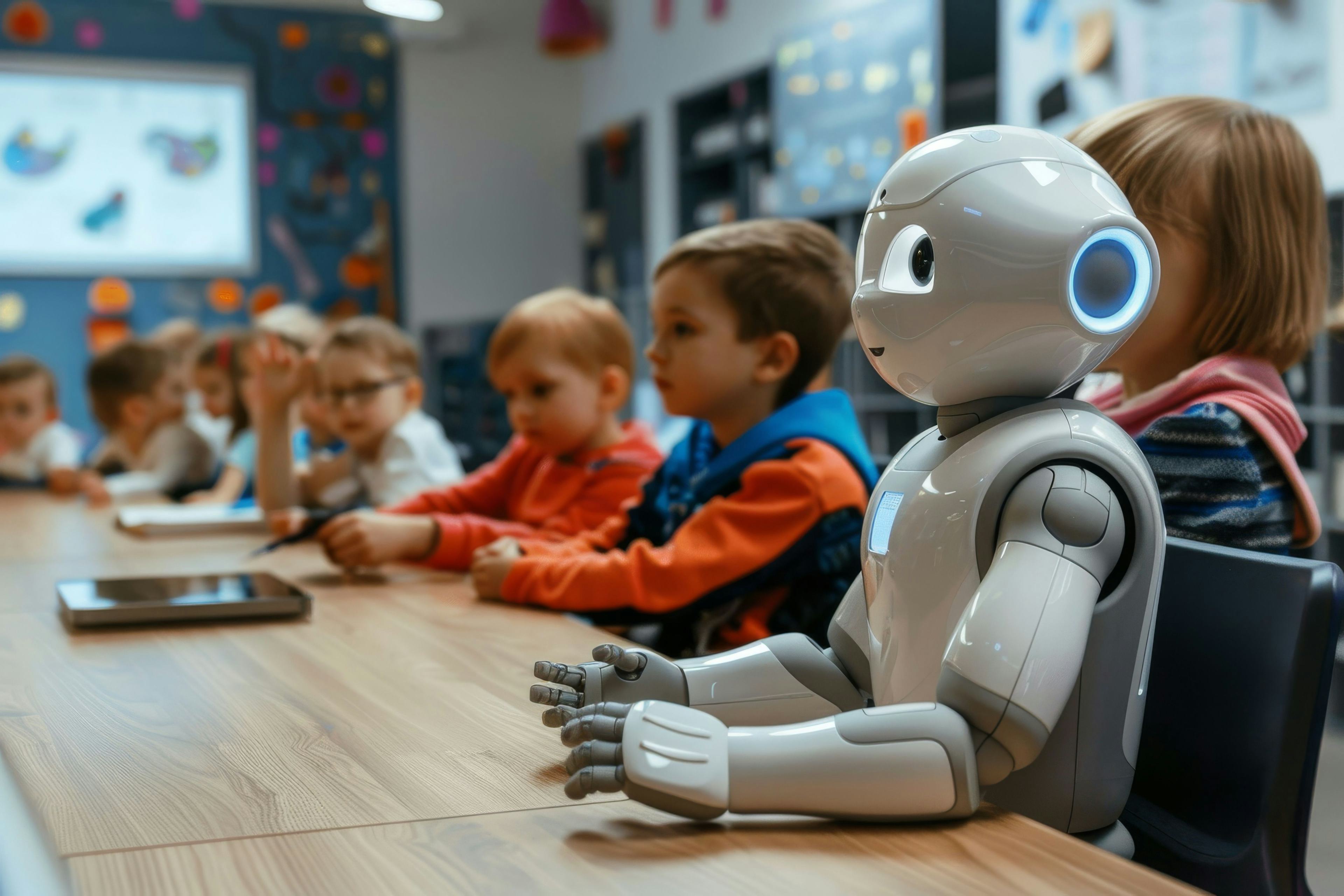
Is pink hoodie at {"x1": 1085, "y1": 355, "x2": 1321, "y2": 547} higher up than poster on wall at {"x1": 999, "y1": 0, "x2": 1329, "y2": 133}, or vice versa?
poster on wall at {"x1": 999, "y1": 0, "x2": 1329, "y2": 133}

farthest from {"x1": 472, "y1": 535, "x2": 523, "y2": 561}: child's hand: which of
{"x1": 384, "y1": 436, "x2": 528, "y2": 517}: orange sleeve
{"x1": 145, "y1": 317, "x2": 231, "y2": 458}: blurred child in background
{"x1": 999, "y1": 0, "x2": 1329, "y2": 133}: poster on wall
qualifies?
{"x1": 999, "y1": 0, "x2": 1329, "y2": 133}: poster on wall

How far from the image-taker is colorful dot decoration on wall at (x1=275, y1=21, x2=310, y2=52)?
239 inches

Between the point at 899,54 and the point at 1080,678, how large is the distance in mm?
3893

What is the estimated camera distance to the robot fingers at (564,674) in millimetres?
711

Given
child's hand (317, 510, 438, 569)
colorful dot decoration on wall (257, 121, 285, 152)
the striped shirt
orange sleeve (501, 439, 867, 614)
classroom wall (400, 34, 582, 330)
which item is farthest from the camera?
classroom wall (400, 34, 582, 330)

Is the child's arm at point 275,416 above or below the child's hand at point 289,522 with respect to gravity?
above

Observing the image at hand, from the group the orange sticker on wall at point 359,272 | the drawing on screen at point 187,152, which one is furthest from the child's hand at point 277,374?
the orange sticker on wall at point 359,272

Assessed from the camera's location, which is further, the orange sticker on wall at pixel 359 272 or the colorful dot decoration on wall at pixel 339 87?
the orange sticker on wall at pixel 359 272

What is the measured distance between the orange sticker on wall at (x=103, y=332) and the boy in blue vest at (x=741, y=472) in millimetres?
5144

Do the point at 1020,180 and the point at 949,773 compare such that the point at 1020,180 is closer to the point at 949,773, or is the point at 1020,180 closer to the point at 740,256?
the point at 949,773

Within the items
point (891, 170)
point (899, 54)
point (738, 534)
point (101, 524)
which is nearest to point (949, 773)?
point (891, 170)

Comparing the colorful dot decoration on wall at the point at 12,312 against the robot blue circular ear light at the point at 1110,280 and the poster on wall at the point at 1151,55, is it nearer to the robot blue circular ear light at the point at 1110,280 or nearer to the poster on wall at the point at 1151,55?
the poster on wall at the point at 1151,55

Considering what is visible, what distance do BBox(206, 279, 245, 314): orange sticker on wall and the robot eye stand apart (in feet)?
19.2

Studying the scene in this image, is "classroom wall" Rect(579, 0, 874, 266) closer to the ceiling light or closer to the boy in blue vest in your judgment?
the ceiling light
